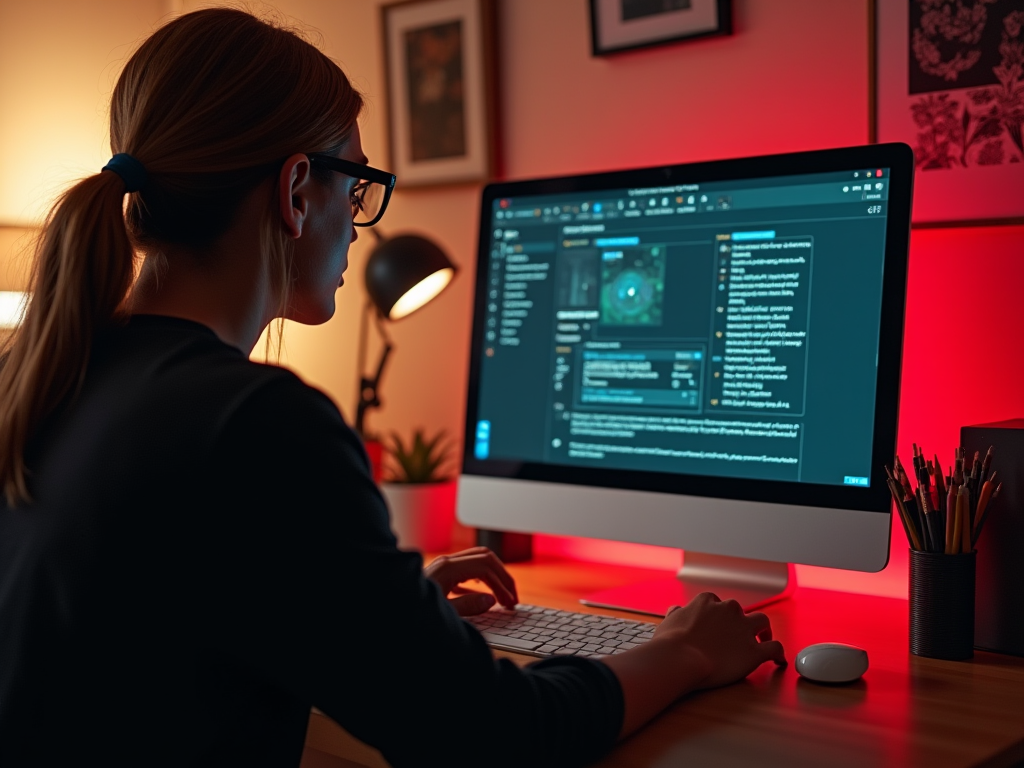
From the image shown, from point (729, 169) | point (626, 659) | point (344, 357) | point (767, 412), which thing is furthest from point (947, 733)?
point (344, 357)

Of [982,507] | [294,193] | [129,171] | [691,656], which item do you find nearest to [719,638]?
[691,656]

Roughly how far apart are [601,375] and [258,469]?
2.30 feet

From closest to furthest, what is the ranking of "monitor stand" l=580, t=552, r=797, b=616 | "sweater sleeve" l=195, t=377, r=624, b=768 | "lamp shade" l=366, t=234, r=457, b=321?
"sweater sleeve" l=195, t=377, r=624, b=768 < "monitor stand" l=580, t=552, r=797, b=616 < "lamp shade" l=366, t=234, r=457, b=321

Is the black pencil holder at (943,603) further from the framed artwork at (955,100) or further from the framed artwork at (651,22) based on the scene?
the framed artwork at (651,22)

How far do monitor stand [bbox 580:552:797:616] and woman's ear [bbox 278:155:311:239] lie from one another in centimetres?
61

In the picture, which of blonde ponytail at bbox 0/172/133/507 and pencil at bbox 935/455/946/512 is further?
pencil at bbox 935/455/946/512

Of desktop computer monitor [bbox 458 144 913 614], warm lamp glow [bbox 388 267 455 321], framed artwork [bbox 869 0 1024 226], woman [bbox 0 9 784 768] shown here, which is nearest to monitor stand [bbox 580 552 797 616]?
desktop computer monitor [bbox 458 144 913 614]

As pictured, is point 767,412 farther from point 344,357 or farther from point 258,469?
point 344,357

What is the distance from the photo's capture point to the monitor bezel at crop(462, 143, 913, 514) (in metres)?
1.12

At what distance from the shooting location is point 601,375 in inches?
52.3

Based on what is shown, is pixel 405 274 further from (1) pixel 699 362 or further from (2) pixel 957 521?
(2) pixel 957 521

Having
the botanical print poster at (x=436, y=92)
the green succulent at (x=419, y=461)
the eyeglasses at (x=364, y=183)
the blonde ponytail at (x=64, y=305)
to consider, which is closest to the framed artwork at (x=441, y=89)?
the botanical print poster at (x=436, y=92)

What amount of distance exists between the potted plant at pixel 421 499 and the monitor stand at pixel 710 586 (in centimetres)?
41

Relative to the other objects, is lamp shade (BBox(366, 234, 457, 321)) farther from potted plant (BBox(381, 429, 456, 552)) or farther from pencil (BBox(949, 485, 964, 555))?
pencil (BBox(949, 485, 964, 555))
